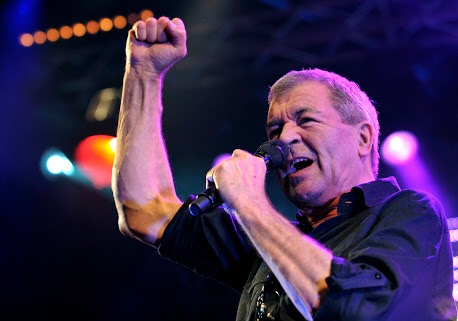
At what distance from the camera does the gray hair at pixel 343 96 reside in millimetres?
2527

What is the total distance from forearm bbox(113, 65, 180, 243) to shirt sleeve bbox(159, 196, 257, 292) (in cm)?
9

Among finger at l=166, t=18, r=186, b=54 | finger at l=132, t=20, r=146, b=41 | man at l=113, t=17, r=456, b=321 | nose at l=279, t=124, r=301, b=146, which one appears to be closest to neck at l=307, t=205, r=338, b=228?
man at l=113, t=17, r=456, b=321

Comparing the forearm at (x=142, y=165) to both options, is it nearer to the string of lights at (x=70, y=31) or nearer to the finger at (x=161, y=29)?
the finger at (x=161, y=29)

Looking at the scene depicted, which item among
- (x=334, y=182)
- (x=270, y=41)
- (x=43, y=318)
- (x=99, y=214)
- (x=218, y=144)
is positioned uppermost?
(x=270, y=41)

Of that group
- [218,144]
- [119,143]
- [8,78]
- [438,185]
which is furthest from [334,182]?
[8,78]

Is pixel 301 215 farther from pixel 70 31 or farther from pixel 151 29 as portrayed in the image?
pixel 70 31

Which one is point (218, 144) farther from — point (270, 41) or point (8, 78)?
point (8, 78)

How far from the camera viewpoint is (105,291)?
677 centimetres

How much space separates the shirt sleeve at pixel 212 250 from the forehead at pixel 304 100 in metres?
0.54

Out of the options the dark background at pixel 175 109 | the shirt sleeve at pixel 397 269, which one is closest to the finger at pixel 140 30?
the shirt sleeve at pixel 397 269

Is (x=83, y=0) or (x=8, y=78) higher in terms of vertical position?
(x=83, y=0)

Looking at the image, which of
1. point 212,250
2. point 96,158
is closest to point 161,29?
point 212,250

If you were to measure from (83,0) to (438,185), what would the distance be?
4.08 m

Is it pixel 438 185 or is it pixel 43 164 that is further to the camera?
pixel 43 164
